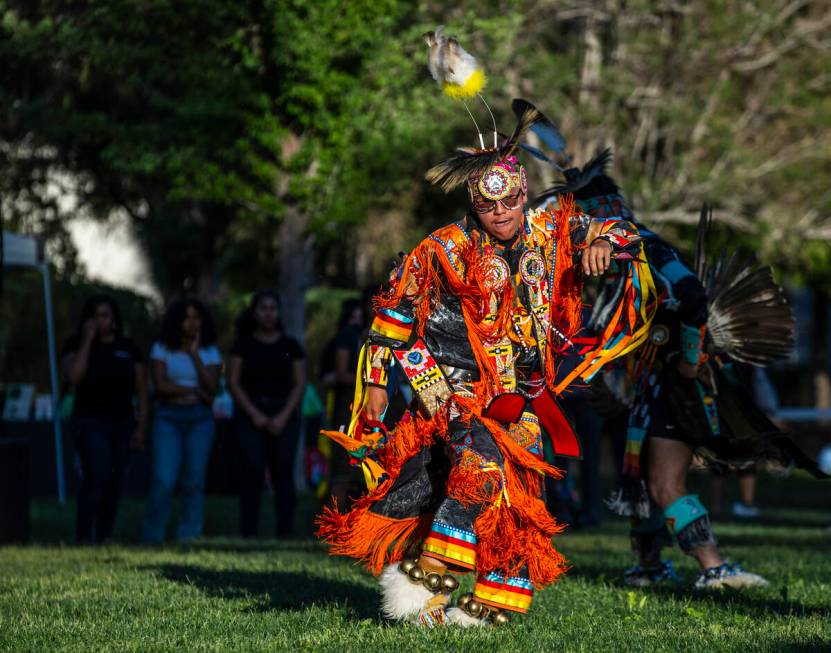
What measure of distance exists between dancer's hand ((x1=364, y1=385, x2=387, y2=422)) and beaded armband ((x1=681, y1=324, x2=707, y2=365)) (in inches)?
75.4

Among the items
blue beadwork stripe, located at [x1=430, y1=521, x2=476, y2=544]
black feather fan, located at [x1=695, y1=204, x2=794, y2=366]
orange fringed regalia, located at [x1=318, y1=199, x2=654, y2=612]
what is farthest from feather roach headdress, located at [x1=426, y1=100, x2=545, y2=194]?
black feather fan, located at [x1=695, y1=204, x2=794, y2=366]

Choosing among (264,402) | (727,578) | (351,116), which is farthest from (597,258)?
(351,116)

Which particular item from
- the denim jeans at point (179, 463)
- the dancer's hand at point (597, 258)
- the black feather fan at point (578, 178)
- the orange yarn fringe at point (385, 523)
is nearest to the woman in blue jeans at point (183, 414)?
the denim jeans at point (179, 463)

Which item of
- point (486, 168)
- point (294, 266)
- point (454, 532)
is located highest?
point (294, 266)

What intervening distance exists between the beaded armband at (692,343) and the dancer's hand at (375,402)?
6.29 feet

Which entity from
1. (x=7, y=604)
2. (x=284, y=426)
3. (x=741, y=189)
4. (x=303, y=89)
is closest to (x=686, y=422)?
(x=7, y=604)

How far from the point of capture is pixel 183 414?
34.8 feet

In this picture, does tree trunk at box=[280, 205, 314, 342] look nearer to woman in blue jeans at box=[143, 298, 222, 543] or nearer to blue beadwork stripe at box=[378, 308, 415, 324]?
woman in blue jeans at box=[143, 298, 222, 543]

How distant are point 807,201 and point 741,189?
1480mm

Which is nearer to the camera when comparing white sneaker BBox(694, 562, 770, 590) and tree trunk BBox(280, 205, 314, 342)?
white sneaker BBox(694, 562, 770, 590)

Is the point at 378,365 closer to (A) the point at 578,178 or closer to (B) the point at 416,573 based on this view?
(B) the point at 416,573

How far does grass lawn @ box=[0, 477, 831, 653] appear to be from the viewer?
5234 millimetres

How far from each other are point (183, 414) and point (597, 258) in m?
5.73

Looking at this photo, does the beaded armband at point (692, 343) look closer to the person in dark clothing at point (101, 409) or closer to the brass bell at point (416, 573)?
the brass bell at point (416, 573)
